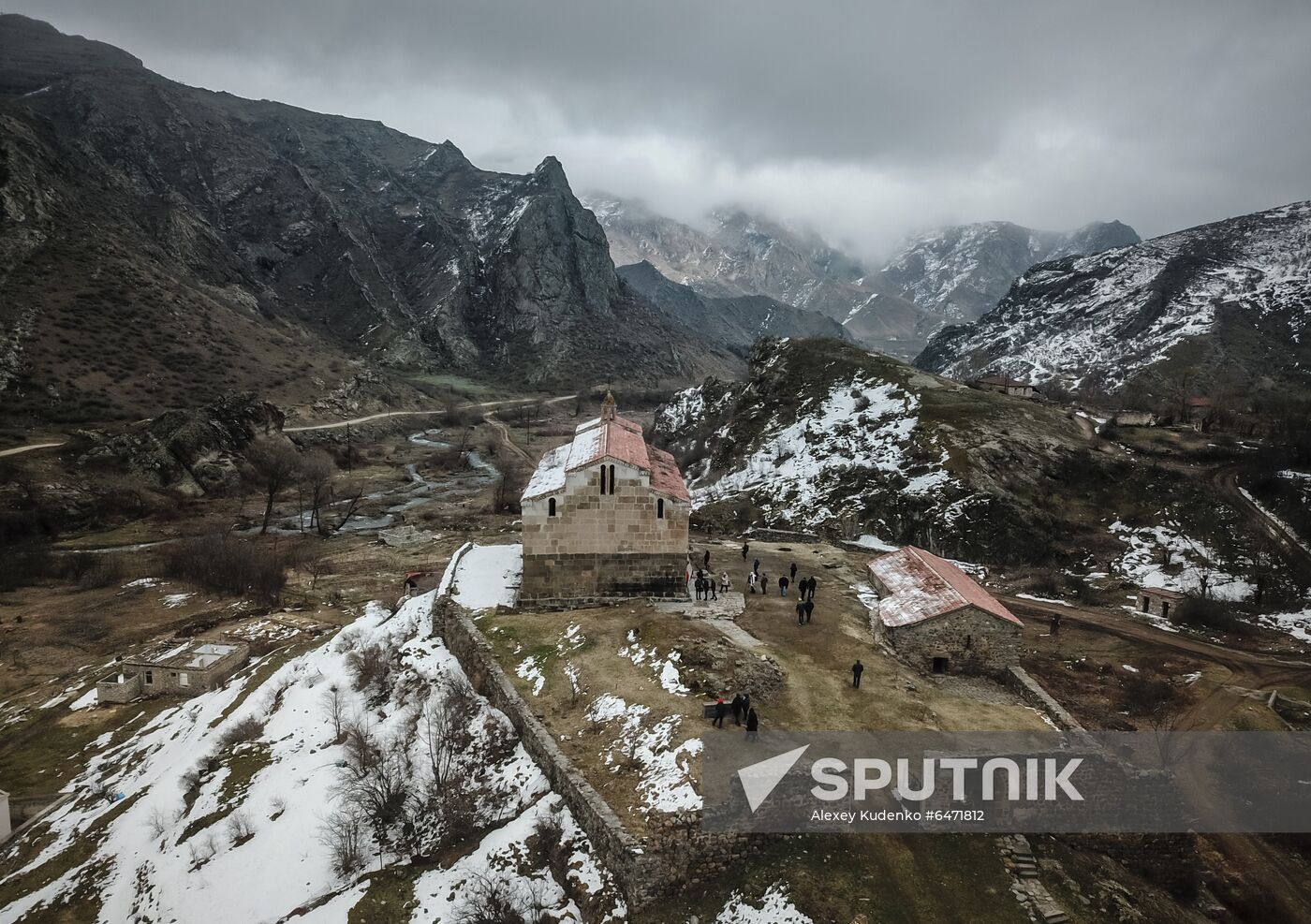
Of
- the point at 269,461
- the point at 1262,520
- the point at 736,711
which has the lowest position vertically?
the point at 736,711

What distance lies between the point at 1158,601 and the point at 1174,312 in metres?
147

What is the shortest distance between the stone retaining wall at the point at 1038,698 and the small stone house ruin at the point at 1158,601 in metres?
22.4

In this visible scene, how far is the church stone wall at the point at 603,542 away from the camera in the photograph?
87.9 ft

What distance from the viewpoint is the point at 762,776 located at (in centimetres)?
1473

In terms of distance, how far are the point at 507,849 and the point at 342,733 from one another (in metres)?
10.2

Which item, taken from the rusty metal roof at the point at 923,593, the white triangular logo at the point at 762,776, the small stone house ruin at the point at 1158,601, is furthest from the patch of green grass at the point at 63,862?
the small stone house ruin at the point at 1158,601

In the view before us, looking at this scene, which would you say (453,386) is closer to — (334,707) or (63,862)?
(334,707)

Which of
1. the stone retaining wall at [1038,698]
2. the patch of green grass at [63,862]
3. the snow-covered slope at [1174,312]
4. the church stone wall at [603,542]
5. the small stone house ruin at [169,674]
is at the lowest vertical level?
the patch of green grass at [63,862]

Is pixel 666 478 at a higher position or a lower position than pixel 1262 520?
higher

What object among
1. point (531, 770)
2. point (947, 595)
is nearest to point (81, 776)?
point (531, 770)

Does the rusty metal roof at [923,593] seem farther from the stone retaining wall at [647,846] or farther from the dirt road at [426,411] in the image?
the dirt road at [426,411]

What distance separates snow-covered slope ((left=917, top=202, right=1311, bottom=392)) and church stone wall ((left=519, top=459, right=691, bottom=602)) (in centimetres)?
13174

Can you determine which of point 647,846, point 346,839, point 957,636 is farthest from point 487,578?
point 957,636

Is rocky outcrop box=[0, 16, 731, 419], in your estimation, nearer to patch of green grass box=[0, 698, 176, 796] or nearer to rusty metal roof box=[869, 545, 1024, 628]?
patch of green grass box=[0, 698, 176, 796]
